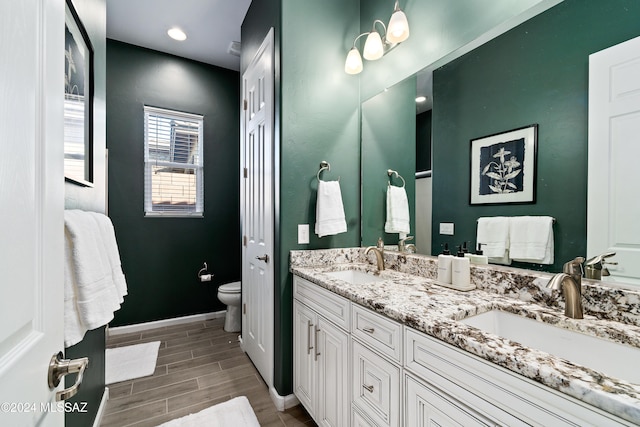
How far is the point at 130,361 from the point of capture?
2.34 metres

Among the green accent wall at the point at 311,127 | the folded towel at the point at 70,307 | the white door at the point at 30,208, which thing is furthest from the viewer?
A: the green accent wall at the point at 311,127

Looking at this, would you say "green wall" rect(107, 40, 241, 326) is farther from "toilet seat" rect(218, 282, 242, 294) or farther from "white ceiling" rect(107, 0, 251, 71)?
"toilet seat" rect(218, 282, 242, 294)

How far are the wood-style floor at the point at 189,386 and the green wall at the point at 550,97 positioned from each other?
1.64 m

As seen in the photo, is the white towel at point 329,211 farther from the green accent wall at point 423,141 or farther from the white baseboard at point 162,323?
the white baseboard at point 162,323

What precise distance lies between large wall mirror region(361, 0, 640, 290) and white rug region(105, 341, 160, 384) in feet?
7.57

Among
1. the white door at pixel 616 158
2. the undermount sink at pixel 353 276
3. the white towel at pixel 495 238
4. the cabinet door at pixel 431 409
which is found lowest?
the cabinet door at pixel 431 409

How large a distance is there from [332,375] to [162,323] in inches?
97.4

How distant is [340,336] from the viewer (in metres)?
1.33

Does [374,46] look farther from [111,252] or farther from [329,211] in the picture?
[111,252]

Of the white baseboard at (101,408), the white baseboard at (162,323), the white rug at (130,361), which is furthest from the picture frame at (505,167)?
the white baseboard at (162,323)

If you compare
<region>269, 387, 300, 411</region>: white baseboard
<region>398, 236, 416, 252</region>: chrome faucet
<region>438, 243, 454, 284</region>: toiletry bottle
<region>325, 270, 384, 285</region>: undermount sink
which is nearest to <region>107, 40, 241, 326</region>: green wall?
<region>269, 387, 300, 411</region>: white baseboard

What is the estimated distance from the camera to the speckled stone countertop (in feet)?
1.84

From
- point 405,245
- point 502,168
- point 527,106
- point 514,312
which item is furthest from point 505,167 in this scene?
point 405,245

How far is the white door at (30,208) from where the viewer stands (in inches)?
16.5
